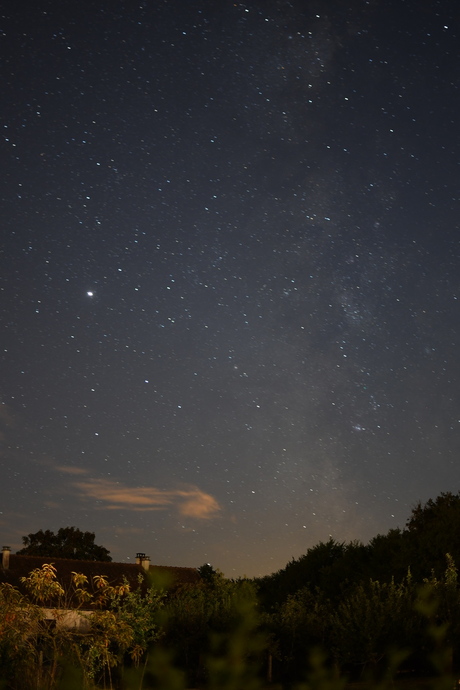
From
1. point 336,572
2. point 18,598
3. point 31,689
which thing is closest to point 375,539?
point 336,572

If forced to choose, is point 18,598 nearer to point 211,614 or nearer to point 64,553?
point 211,614

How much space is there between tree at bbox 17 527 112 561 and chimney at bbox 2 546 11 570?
1802cm

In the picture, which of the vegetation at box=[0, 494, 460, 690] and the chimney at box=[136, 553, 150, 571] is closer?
the vegetation at box=[0, 494, 460, 690]

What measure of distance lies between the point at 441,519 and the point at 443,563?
4776mm

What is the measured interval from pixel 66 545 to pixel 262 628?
33856 mm

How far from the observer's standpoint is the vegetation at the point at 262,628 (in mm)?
2932

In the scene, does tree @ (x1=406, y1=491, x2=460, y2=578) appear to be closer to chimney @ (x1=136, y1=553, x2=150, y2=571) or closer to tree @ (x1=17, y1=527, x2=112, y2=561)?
chimney @ (x1=136, y1=553, x2=150, y2=571)

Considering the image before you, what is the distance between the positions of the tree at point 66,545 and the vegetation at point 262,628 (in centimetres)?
1601

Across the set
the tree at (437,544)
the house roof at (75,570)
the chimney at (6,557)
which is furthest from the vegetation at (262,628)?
the chimney at (6,557)

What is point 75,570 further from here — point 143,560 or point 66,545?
point 66,545

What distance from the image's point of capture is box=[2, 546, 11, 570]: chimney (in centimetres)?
3706

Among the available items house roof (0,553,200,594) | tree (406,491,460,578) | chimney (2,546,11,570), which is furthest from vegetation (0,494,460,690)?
chimney (2,546,11,570)

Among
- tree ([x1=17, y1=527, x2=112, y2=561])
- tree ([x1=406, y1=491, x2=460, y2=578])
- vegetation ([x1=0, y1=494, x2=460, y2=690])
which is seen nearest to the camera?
vegetation ([x1=0, y1=494, x2=460, y2=690])

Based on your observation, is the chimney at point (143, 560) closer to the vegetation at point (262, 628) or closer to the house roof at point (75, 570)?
the house roof at point (75, 570)
